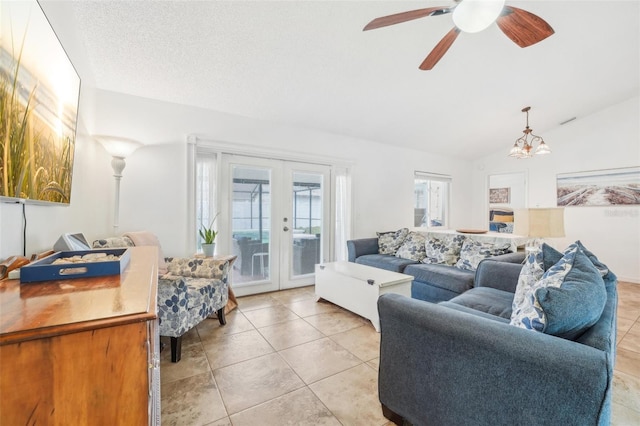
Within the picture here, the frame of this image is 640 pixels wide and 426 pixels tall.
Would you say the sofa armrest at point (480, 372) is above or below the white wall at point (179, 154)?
below

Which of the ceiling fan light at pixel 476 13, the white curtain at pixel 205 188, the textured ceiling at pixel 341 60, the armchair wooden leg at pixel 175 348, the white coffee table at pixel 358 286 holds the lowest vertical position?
the armchair wooden leg at pixel 175 348

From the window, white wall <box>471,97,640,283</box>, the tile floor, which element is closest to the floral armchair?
the tile floor

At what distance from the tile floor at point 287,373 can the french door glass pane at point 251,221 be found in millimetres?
769

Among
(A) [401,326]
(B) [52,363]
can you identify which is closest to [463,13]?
(A) [401,326]

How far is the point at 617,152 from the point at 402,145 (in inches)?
128

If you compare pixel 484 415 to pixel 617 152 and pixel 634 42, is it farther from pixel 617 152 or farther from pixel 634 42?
pixel 617 152

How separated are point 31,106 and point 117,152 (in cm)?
162

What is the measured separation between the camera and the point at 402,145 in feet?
15.9

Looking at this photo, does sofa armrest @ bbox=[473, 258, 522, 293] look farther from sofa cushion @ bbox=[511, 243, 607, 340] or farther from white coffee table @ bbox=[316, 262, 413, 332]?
sofa cushion @ bbox=[511, 243, 607, 340]

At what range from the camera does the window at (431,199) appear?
17.5 ft

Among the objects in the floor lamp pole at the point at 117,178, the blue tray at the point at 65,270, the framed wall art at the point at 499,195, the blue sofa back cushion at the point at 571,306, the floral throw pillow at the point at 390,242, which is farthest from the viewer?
the framed wall art at the point at 499,195

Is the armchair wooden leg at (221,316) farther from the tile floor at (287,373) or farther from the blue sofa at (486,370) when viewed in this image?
the blue sofa at (486,370)

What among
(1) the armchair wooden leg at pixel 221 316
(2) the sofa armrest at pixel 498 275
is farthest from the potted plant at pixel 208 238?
(2) the sofa armrest at pixel 498 275

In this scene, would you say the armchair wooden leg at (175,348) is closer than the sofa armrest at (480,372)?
No
